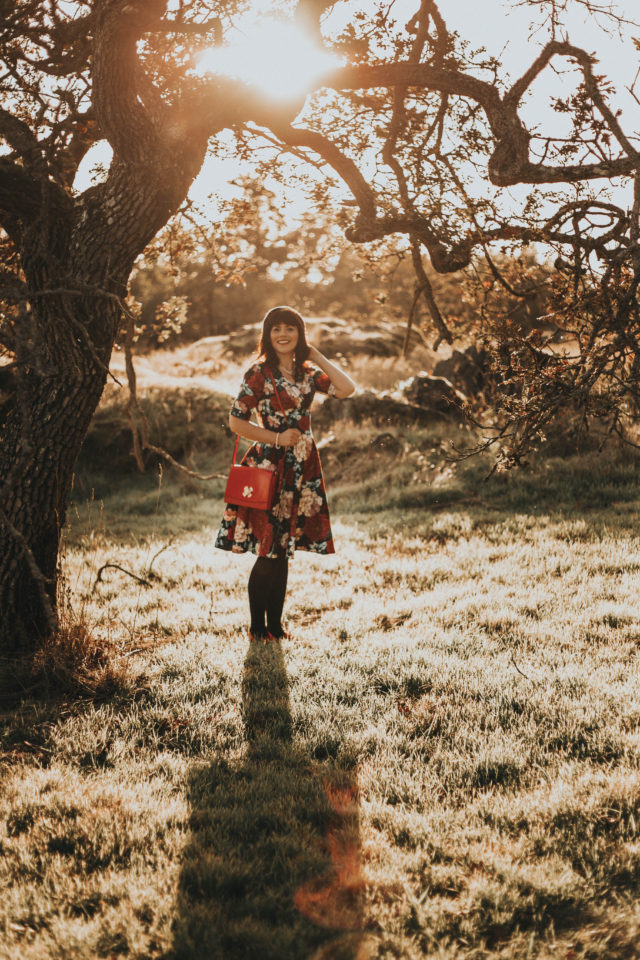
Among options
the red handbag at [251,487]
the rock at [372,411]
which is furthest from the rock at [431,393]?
the red handbag at [251,487]

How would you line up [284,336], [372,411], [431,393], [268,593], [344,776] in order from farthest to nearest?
[372,411] < [431,393] < [268,593] < [284,336] < [344,776]

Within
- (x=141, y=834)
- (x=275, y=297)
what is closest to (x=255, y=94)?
(x=141, y=834)

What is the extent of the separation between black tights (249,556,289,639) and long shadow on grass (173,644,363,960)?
144 centimetres

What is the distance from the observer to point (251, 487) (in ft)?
16.0

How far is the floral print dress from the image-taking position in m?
5.02

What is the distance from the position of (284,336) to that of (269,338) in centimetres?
13

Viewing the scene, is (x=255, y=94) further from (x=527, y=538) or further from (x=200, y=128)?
(x=527, y=538)

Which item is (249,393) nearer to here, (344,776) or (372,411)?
(344,776)

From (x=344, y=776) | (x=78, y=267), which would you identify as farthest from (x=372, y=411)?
(x=344, y=776)

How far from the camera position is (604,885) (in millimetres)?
2645

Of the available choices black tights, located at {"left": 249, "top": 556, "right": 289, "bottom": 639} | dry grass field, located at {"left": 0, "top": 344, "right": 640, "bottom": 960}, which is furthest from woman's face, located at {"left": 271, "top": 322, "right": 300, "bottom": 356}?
dry grass field, located at {"left": 0, "top": 344, "right": 640, "bottom": 960}

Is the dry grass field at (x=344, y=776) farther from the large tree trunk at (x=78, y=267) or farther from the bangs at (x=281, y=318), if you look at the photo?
the bangs at (x=281, y=318)

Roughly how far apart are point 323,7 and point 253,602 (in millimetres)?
4268

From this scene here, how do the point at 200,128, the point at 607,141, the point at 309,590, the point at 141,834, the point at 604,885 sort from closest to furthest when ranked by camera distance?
the point at 604,885 → the point at 141,834 → the point at 607,141 → the point at 200,128 → the point at 309,590
